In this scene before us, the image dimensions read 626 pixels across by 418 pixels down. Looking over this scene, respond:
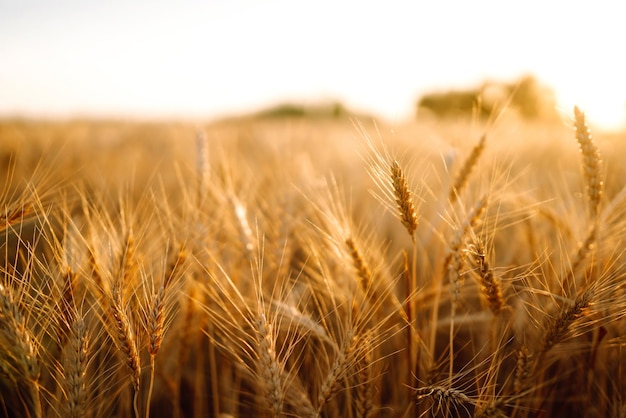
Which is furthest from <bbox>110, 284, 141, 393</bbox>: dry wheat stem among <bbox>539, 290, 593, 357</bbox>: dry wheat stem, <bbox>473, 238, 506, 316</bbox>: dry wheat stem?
<bbox>539, 290, 593, 357</bbox>: dry wheat stem

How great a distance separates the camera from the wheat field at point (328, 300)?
0.84m

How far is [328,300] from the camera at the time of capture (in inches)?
54.9

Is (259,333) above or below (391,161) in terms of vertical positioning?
below

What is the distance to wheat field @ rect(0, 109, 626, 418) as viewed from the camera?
0.84 meters

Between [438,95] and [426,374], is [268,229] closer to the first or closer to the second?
[426,374]

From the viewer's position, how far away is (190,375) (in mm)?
1474

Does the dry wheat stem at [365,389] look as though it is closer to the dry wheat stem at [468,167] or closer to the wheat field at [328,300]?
the wheat field at [328,300]

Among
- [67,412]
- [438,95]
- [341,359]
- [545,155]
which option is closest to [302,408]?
[341,359]

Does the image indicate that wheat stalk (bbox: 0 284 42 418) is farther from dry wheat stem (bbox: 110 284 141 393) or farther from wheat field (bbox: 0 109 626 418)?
dry wheat stem (bbox: 110 284 141 393)

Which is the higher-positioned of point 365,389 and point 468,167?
point 468,167

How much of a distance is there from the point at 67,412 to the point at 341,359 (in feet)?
1.84

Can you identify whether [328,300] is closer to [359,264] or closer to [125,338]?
[359,264]

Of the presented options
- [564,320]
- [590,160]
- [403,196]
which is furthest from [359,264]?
[590,160]

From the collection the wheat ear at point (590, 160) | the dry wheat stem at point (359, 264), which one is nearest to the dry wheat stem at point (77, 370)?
the dry wheat stem at point (359, 264)
